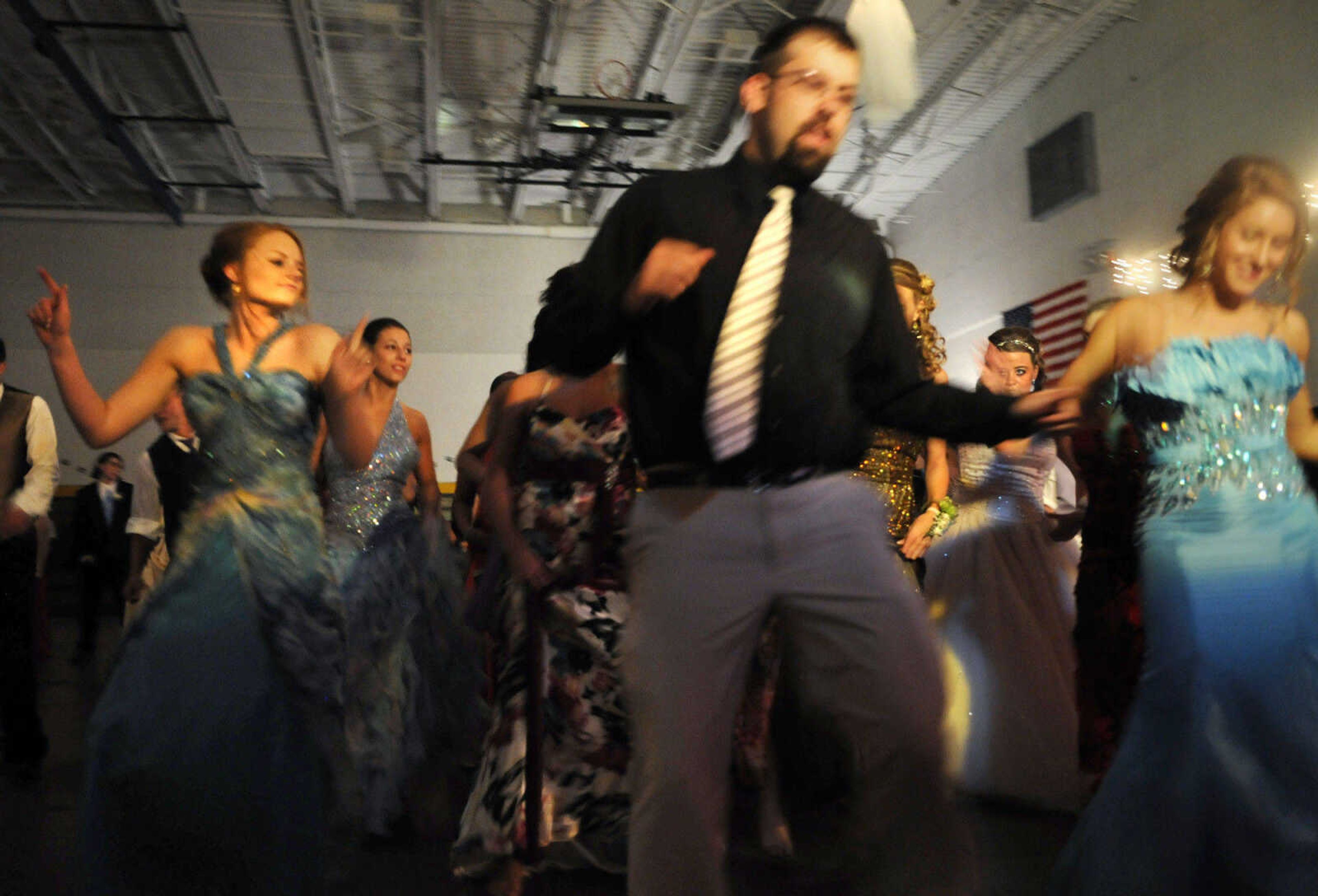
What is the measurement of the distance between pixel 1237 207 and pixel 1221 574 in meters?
0.83

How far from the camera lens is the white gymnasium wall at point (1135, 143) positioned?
743 centimetres

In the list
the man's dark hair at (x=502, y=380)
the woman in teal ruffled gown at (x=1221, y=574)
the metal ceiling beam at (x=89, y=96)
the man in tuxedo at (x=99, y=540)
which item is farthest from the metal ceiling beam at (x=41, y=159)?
the woman in teal ruffled gown at (x=1221, y=574)

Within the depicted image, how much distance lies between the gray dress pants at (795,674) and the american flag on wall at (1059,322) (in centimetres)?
864

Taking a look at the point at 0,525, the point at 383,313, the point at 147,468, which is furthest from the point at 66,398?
the point at 383,313

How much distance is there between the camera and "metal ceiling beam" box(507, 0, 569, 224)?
958cm

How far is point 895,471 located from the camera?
3801 mm

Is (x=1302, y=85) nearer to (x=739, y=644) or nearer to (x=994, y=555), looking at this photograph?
(x=994, y=555)

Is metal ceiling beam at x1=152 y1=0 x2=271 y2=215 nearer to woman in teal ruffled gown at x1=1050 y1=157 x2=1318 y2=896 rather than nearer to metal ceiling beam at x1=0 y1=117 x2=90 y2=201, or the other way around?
metal ceiling beam at x1=0 y1=117 x2=90 y2=201

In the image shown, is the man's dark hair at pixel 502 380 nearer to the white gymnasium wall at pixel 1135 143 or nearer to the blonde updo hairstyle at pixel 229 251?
the blonde updo hairstyle at pixel 229 251

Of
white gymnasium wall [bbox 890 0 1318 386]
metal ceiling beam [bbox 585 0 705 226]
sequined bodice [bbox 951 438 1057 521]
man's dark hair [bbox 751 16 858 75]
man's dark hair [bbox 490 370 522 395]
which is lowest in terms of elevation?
sequined bodice [bbox 951 438 1057 521]

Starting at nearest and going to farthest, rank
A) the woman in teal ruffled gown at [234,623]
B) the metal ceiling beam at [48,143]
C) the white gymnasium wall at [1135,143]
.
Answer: the woman in teal ruffled gown at [234,623], the white gymnasium wall at [1135,143], the metal ceiling beam at [48,143]

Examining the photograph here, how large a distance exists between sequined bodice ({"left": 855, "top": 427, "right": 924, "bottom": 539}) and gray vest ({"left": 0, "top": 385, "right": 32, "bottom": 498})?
3.36 metres

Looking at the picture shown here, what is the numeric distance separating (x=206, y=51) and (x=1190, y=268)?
10139 mm

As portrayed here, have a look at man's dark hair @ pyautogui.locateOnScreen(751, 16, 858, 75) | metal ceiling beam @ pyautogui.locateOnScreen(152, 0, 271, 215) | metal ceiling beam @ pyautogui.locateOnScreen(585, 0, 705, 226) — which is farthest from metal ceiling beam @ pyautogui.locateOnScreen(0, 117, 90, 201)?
man's dark hair @ pyautogui.locateOnScreen(751, 16, 858, 75)
